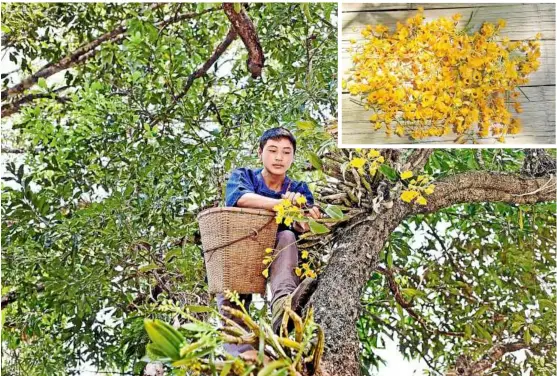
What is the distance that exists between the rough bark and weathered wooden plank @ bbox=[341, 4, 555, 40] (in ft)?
1.44

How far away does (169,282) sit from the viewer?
2.48m

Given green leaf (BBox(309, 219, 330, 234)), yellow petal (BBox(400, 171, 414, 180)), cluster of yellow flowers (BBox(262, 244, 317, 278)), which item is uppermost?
yellow petal (BBox(400, 171, 414, 180))

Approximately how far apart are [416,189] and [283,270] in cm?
45

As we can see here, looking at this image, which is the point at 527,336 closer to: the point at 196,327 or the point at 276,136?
the point at 276,136

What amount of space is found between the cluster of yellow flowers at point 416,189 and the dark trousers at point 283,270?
0.34 metres

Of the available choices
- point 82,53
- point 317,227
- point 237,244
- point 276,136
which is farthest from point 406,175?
point 82,53

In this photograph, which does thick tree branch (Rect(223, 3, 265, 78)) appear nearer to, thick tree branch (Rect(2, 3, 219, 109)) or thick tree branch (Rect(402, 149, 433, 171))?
thick tree branch (Rect(2, 3, 219, 109))

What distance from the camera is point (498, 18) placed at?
2430 mm

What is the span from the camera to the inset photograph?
2.41m

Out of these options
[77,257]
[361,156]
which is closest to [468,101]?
[361,156]

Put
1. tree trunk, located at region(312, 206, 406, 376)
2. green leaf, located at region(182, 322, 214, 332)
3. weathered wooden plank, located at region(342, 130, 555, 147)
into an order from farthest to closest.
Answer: weathered wooden plank, located at region(342, 130, 555, 147), tree trunk, located at region(312, 206, 406, 376), green leaf, located at region(182, 322, 214, 332)

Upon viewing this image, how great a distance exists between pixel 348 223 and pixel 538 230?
76 centimetres

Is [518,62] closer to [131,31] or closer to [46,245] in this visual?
[131,31]

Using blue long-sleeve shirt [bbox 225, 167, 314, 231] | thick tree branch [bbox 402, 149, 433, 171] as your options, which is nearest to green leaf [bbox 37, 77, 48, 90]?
blue long-sleeve shirt [bbox 225, 167, 314, 231]
